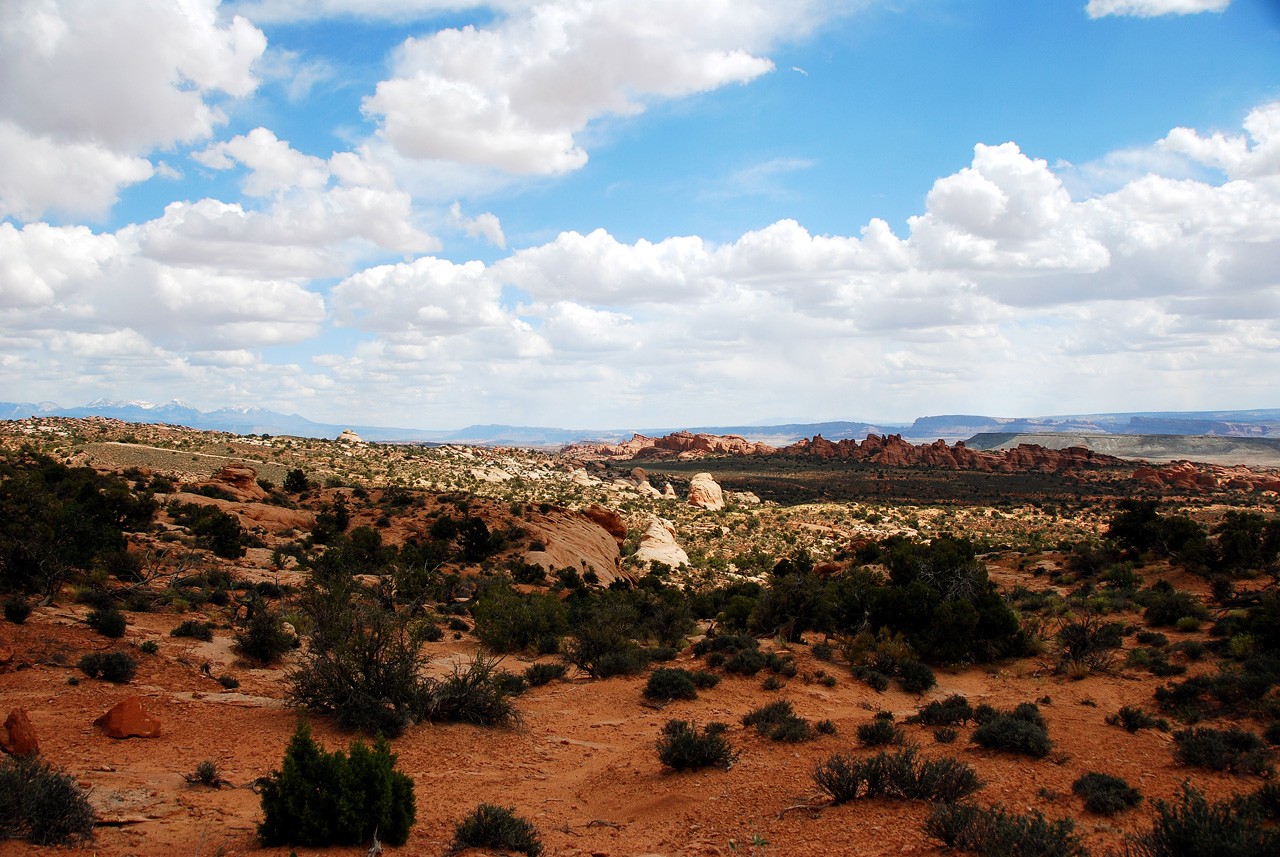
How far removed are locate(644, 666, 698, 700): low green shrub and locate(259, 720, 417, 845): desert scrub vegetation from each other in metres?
7.58

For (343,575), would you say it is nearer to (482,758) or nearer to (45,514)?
(45,514)

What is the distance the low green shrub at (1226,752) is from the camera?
8.49m

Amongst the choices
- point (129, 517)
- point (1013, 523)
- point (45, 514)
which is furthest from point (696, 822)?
point (1013, 523)

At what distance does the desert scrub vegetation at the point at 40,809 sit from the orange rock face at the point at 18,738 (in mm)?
1650

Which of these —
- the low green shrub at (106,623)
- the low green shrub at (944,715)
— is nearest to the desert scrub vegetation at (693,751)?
the low green shrub at (944,715)

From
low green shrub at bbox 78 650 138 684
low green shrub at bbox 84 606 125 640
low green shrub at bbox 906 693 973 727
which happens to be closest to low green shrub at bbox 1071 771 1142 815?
low green shrub at bbox 906 693 973 727

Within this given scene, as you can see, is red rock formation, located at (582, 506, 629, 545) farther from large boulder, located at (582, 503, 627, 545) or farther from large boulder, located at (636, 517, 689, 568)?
large boulder, located at (636, 517, 689, 568)

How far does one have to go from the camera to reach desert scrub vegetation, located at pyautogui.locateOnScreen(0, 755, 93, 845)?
558cm

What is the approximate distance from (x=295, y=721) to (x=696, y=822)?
23.6 ft

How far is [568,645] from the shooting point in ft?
58.0

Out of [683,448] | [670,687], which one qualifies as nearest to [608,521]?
[670,687]

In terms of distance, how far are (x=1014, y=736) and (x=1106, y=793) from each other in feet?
6.65

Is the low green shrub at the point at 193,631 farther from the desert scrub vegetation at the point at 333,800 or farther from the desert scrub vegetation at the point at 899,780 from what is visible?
the desert scrub vegetation at the point at 899,780

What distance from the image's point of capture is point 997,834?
5.88 metres
